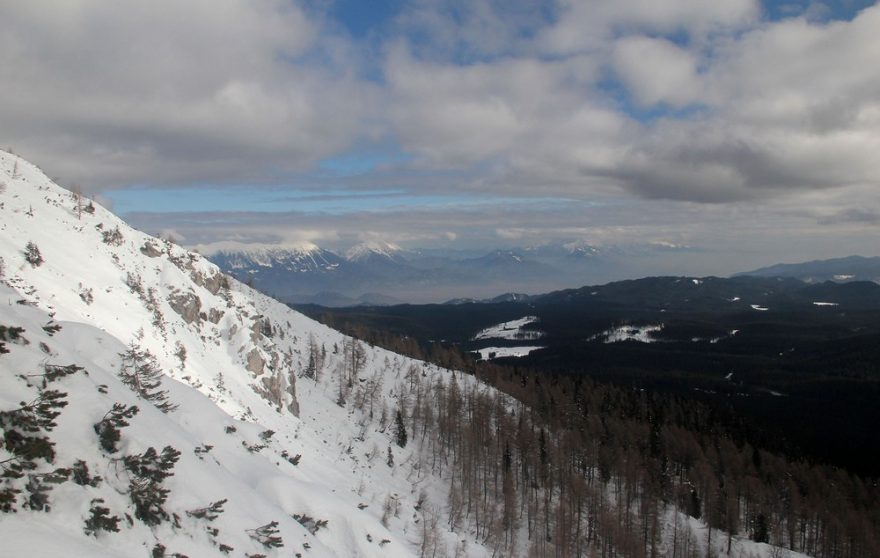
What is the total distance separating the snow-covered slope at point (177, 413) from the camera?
16438mm

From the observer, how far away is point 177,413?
100.0ft

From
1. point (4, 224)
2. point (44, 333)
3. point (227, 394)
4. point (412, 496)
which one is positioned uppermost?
point (4, 224)

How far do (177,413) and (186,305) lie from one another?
3325 centimetres

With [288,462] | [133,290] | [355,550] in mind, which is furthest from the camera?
→ [133,290]

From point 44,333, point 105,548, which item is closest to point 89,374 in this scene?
point 44,333

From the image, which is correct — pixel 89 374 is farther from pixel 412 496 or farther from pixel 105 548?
pixel 412 496

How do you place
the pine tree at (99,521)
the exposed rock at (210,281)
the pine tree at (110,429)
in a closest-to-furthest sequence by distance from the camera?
the pine tree at (99,521), the pine tree at (110,429), the exposed rock at (210,281)

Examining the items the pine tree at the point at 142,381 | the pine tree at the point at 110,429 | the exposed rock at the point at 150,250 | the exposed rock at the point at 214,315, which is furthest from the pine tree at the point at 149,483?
the exposed rock at the point at 214,315

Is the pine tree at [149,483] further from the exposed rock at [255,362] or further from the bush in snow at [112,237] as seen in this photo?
Answer: the exposed rock at [255,362]

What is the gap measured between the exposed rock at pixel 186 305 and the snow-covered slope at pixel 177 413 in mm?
168

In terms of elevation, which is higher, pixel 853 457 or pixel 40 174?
pixel 40 174

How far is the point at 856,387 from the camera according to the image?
577 feet

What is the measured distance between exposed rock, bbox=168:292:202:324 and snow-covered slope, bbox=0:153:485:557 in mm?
168

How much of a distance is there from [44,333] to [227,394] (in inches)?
1346
